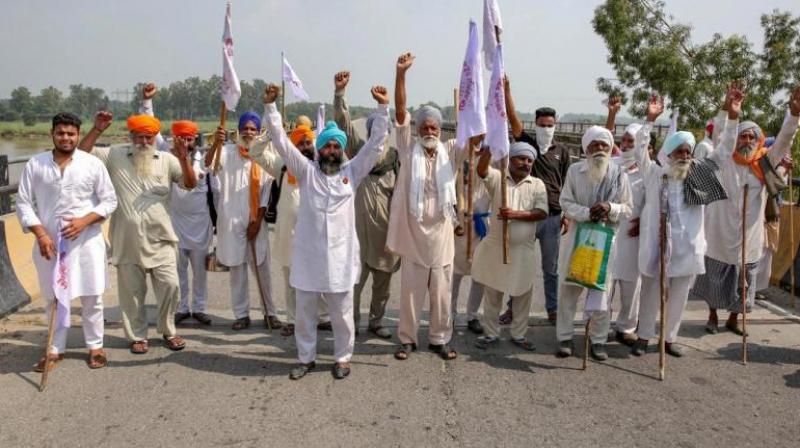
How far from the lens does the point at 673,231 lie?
4.87 meters

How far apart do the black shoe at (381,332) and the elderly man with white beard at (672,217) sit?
2.06m

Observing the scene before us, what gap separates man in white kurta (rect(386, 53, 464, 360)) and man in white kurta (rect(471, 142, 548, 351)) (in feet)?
1.14

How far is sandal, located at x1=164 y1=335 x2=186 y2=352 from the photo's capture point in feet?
15.8

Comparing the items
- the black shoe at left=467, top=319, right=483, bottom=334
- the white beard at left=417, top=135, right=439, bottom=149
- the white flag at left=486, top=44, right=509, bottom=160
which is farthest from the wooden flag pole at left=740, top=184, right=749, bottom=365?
the white beard at left=417, top=135, right=439, bottom=149

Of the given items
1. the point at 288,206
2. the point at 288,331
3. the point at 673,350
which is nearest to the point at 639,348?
the point at 673,350

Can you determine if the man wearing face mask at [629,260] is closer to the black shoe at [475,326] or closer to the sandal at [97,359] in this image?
the black shoe at [475,326]

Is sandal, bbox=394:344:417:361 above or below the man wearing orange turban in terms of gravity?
below

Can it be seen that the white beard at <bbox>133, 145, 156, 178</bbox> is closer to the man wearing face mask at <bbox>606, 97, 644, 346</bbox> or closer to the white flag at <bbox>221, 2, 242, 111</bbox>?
the white flag at <bbox>221, 2, 242, 111</bbox>

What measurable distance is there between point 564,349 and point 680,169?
1.72m

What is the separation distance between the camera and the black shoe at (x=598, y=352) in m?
4.78

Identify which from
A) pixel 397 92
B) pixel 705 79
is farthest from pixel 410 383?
pixel 705 79

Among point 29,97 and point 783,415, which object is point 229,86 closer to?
point 783,415

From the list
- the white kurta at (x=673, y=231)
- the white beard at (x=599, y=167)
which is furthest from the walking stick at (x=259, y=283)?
the white kurta at (x=673, y=231)

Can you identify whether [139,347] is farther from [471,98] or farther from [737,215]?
[737,215]
